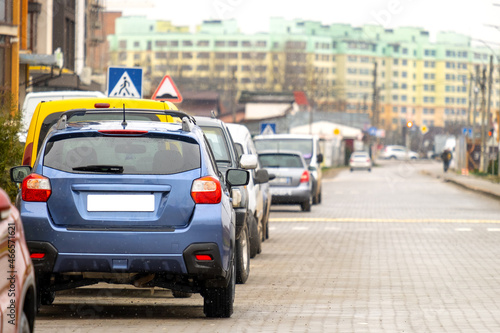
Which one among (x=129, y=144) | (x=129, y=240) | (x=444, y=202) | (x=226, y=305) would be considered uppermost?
(x=129, y=144)

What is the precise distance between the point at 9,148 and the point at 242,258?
13.1ft

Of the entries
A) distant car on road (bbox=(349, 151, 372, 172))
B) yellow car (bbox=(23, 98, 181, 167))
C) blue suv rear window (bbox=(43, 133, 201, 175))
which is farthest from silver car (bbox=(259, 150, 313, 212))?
distant car on road (bbox=(349, 151, 372, 172))

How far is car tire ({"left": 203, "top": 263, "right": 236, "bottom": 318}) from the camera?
8688mm

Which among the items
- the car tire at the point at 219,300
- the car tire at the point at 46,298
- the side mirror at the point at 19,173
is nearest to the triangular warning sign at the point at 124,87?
the car tire at the point at 46,298

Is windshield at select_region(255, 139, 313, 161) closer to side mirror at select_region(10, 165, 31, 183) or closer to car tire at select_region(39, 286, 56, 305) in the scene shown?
car tire at select_region(39, 286, 56, 305)

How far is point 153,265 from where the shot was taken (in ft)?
26.3

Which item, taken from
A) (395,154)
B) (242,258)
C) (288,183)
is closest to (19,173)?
(242,258)

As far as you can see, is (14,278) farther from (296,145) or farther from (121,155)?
(296,145)

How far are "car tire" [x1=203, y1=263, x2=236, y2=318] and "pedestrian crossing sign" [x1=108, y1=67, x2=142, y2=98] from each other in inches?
488

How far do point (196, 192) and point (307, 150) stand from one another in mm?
24920

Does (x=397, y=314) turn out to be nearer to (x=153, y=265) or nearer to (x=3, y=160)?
(x=153, y=265)

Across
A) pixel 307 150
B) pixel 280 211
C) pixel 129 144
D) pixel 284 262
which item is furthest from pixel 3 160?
pixel 307 150

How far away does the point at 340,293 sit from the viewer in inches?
430

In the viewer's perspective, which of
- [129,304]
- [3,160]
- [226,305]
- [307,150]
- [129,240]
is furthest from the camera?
[307,150]
